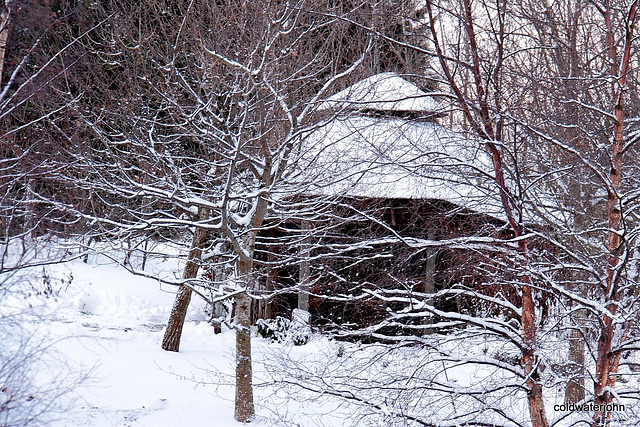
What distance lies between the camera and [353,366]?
183 inches

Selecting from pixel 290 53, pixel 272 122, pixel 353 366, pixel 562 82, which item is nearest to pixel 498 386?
pixel 353 366

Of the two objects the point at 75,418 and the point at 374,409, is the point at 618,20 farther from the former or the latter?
the point at 75,418

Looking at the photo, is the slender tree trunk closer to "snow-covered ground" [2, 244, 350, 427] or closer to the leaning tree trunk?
"snow-covered ground" [2, 244, 350, 427]

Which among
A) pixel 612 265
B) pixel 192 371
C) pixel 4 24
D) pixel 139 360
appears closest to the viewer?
pixel 612 265

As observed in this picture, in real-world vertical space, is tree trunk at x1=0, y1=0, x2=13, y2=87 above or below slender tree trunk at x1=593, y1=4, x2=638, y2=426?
above

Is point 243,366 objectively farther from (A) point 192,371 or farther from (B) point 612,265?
(B) point 612,265

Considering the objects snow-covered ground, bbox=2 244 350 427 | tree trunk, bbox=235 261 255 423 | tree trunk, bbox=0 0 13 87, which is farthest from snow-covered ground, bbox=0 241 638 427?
tree trunk, bbox=0 0 13 87

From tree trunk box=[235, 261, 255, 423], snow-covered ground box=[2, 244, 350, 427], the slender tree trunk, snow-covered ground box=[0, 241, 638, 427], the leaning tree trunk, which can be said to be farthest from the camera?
the leaning tree trunk

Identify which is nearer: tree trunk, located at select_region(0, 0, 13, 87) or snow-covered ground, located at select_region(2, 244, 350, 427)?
tree trunk, located at select_region(0, 0, 13, 87)

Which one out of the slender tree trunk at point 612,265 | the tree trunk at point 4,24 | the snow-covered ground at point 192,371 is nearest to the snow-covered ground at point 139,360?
the snow-covered ground at point 192,371

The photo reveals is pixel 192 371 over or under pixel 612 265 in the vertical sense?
under

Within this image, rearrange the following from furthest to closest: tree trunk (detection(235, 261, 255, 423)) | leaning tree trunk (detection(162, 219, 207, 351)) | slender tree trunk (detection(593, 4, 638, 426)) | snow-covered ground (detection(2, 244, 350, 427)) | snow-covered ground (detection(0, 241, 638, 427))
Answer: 1. leaning tree trunk (detection(162, 219, 207, 351))
2. tree trunk (detection(235, 261, 255, 423))
3. snow-covered ground (detection(2, 244, 350, 427))
4. snow-covered ground (detection(0, 241, 638, 427))
5. slender tree trunk (detection(593, 4, 638, 426))

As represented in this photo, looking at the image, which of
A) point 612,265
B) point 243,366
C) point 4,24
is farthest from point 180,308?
point 612,265

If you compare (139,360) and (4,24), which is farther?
(139,360)
